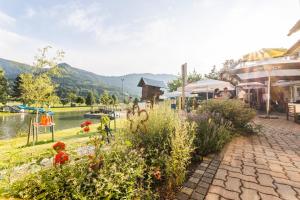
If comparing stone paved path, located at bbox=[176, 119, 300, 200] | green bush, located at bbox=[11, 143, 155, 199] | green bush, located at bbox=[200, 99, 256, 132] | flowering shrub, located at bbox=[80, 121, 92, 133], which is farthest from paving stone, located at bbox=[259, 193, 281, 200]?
green bush, located at bbox=[200, 99, 256, 132]

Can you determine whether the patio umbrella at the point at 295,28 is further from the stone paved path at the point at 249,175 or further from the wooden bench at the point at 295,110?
the wooden bench at the point at 295,110

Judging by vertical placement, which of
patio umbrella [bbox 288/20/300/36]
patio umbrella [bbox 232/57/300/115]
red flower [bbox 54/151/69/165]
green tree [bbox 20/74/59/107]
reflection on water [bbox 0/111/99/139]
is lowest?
reflection on water [bbox 0/111/99/139]

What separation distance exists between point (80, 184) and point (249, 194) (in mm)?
1931

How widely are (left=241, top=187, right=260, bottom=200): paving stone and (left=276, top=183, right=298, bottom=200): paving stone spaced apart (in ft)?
0.97

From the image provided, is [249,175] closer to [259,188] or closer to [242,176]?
[242,176]

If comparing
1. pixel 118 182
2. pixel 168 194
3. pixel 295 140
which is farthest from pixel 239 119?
pixel 118 182

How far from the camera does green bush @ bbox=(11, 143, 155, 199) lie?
175 centimetres

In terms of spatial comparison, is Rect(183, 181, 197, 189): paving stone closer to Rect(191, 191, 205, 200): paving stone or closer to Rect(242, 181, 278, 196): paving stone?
Rect(191, 191, 205, 200): paving stone

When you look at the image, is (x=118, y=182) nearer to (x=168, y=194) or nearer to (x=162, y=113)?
(x=168, y=194)

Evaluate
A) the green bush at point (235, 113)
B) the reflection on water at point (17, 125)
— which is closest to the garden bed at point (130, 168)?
the green bush at point (235, 113)

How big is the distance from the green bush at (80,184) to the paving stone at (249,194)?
43.0 inches

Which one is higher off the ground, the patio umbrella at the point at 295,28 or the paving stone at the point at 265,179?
the patio umbrella at the point at 295,28

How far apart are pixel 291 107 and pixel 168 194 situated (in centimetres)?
909

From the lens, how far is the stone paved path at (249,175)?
2242 millimetres
